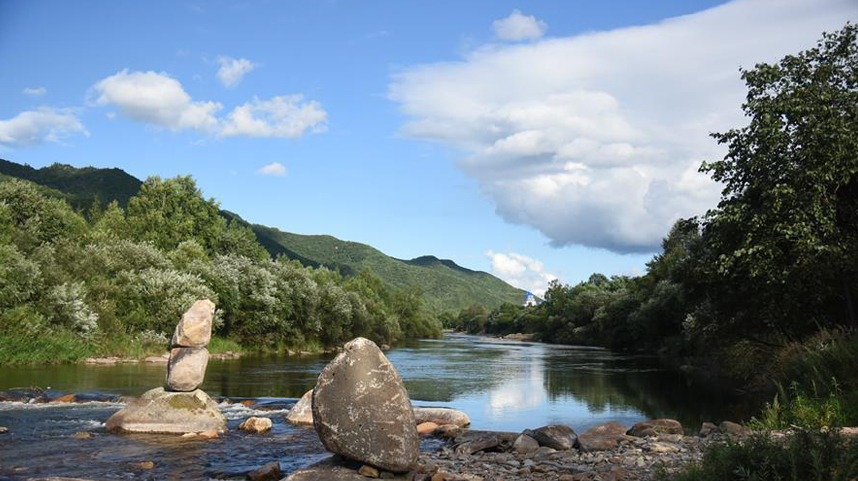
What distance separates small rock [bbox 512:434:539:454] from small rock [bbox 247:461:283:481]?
19.2 ft

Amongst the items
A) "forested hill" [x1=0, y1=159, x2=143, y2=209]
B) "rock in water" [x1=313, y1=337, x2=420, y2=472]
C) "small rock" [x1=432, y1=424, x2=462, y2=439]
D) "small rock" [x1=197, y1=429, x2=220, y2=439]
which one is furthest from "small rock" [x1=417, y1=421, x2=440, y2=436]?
"forested hill" [x1=0, y1=159, x2=143, y2=209]

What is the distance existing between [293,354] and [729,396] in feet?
134

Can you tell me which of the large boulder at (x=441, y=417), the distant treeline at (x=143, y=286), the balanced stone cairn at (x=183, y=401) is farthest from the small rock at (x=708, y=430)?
the distant treeline at (x=143, y=286)

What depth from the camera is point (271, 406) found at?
25.2m

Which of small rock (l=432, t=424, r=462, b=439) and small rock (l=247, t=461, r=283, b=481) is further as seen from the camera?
small rock (l=432, t=424, r=462, b=439)

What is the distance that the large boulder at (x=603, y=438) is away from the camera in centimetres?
1664

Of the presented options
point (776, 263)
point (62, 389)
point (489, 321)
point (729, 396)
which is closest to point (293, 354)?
point (62, 389)

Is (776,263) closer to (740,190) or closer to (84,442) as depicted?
(740,190)

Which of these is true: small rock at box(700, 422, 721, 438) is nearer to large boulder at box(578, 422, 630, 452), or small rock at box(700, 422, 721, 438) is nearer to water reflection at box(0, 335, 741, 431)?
large boulder at box(578, 422, 630, 452)

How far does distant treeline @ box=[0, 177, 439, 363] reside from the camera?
3872 centimetres

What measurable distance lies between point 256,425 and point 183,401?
2.25 metres

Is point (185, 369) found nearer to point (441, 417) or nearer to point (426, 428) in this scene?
point (426, 428)

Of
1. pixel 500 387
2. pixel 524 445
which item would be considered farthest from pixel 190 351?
pixel 500 387

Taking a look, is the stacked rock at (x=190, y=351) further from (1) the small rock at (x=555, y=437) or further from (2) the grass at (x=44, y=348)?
(2) the grass at (x=44, y=348)
